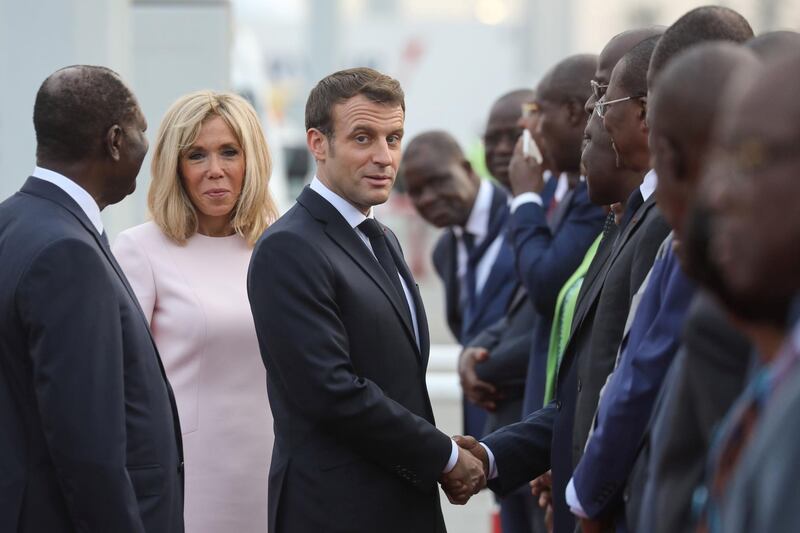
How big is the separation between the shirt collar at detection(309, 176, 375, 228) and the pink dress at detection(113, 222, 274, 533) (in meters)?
0.74

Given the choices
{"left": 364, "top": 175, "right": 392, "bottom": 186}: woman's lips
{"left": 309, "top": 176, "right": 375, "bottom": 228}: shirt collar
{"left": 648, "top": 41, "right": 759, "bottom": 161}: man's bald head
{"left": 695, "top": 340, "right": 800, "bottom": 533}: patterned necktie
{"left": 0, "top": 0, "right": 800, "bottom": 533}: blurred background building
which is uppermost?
{"left": 648, "top": 41, "right": 759, "bottom": 161}: man's bald head

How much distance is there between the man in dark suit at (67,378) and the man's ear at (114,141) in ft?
0.48

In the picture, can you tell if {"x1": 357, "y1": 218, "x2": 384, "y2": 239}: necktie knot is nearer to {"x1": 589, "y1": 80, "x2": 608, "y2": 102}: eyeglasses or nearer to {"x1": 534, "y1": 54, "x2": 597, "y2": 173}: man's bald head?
{"x1": 589, "y1": 80, "x2": 608, "y2": 102}: eyeglasses

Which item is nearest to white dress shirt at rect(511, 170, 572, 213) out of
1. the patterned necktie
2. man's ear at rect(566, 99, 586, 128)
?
man's ear at rect(566, 99, 586, 128)

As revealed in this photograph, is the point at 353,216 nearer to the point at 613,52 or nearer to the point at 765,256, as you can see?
the point at 613,52

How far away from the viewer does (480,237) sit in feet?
20.8

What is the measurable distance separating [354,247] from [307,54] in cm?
2228

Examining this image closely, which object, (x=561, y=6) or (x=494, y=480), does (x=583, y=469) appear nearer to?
(x=494, y=480)

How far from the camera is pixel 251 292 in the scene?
3.61 metres

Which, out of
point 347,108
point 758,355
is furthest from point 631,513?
point 347,108

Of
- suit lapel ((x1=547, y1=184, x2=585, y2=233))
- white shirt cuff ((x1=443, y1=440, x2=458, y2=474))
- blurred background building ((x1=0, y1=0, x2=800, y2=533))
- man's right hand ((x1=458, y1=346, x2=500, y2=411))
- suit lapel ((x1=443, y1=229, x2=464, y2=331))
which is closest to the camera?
white shirt cuff ((x1=443, y1=440, x2=458, y2=474))

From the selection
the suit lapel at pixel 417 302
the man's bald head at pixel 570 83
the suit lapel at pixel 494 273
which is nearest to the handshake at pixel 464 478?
the suit lapel at pixel 417 302

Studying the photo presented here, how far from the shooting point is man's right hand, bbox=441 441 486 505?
369 cm

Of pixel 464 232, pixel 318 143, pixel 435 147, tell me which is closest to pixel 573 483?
pixel 318 143
